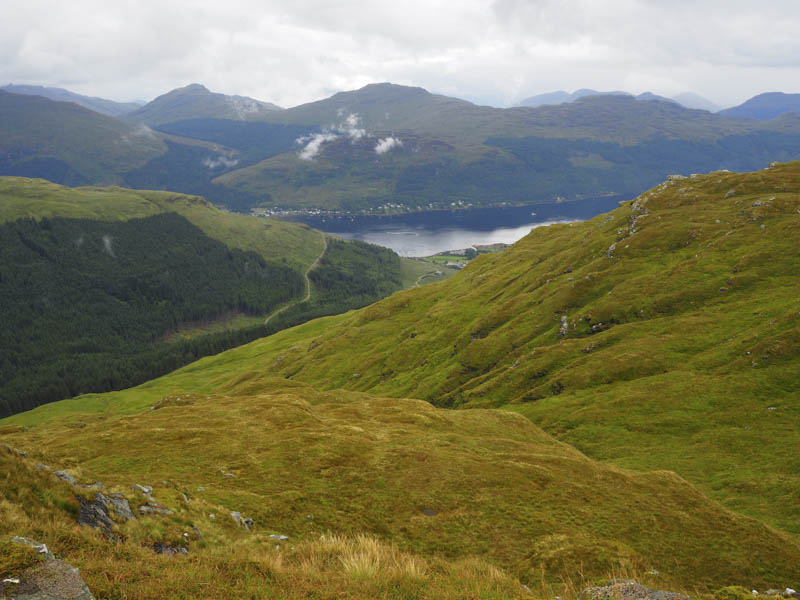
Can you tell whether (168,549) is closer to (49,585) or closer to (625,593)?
(49,585)

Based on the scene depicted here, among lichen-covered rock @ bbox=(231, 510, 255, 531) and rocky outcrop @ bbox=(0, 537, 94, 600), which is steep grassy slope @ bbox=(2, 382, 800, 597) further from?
rocky outcrop @ bbox=(0, 537, 94, 600)

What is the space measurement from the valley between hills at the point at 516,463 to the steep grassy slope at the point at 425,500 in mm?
186

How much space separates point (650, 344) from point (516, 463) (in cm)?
4956

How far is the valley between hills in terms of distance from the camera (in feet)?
59.4

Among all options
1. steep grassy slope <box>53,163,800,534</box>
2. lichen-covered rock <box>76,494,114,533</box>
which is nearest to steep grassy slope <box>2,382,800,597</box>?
lichen-covered rock <box>76,494,114,533</box>

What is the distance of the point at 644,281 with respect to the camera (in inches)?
3644

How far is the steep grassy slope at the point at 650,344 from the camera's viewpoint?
52.2m

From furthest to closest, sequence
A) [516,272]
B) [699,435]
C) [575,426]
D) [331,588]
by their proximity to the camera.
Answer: [516,272] < [575,426] < [699,435] < [331,588]

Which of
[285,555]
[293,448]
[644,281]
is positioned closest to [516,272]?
[644,281]

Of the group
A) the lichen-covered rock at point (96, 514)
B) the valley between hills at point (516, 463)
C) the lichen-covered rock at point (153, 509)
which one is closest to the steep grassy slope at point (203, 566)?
the valley between hills at point (516, 463)

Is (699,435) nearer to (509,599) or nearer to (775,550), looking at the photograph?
(775,550)

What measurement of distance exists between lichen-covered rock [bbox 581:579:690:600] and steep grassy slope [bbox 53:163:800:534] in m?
27.8

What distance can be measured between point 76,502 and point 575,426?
199 feet

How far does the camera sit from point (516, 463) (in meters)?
37.6
